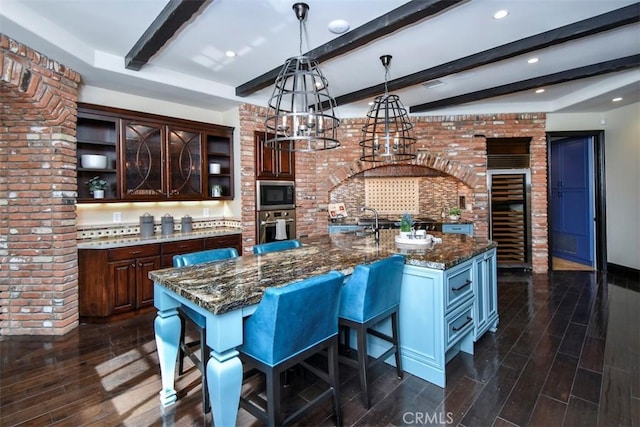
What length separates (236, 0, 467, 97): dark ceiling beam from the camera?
2279 mm

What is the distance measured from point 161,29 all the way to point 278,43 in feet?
3.32

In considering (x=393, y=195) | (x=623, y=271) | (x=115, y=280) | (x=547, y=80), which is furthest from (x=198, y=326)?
(x=623, y=271)

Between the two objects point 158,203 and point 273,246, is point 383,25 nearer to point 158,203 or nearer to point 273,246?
point 273,246

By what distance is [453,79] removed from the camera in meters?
3.97

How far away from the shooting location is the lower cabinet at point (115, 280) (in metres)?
3.25

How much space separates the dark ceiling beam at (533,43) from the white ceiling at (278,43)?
0.06m

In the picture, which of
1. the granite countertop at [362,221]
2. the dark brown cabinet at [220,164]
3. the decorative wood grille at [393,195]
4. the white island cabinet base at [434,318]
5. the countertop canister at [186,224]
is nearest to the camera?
the white island cabinet base at [434,318]

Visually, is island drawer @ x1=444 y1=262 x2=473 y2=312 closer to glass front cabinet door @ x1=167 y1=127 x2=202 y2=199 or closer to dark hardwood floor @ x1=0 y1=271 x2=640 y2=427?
dark hardwood floor @ x1=0 y1=271 x2=640 y2=427

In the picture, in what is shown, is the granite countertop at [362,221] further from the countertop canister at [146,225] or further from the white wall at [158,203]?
the countertop canister at [146,225]

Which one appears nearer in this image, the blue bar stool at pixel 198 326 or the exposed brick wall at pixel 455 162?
the blue bar stool at pixel 198 326

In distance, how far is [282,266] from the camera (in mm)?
2105

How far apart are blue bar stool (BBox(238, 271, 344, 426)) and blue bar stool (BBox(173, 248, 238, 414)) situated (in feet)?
1.27

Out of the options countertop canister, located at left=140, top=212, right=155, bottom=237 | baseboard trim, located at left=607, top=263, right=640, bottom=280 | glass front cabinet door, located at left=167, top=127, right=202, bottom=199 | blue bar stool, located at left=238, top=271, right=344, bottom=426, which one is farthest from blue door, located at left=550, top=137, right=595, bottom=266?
countertop canister, located at left=140, top=212, right=155, bottom=237

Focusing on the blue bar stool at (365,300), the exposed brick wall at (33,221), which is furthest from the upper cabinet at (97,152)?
the blue bar stool at (365,300)
